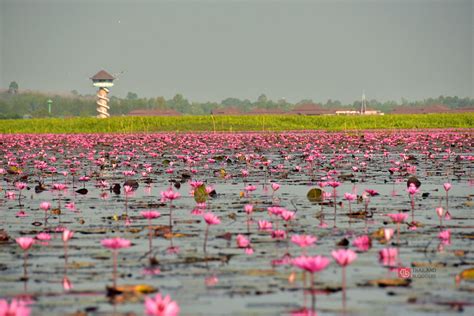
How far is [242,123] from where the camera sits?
185ft

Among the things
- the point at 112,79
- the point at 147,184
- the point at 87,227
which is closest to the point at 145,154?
the point at 147,184

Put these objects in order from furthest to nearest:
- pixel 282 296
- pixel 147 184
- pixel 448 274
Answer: pixel 147 184 < pixel 448 274 < pixel 282 296

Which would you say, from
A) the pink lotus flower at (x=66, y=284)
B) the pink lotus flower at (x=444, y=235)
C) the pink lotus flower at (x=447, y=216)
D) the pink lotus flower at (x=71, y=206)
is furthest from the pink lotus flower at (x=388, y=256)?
the pink lotus flower at (x=71, y=206)

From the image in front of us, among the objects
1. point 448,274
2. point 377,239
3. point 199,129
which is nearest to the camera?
point 448,274

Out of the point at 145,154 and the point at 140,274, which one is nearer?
the point at 140,274

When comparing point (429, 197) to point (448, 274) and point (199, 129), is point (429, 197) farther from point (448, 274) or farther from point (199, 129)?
point (199, 129)

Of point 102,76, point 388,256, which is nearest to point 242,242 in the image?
point 388,256

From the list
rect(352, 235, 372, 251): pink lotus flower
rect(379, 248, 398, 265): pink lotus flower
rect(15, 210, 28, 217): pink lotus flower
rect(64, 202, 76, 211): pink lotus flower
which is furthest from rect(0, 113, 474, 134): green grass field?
rect(379, 248, 398, 265): pink lotus flower

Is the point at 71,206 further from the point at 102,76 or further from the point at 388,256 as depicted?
the point at 102,76

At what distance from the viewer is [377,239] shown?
745cm

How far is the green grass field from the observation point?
183ft

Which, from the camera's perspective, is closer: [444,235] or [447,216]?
[444,235]

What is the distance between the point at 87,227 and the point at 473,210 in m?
4.47

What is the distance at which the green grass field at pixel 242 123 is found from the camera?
5569 cm
